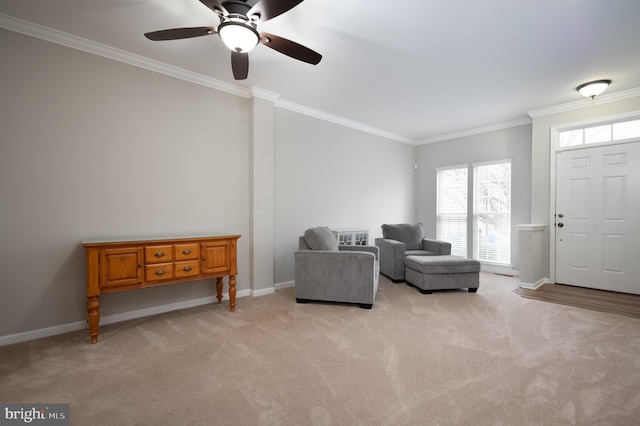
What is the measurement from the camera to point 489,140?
5.60m

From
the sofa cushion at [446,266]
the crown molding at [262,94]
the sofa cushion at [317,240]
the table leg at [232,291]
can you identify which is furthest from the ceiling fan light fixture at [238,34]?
the sofa cushion at [446,266]

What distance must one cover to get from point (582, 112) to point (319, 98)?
399cm

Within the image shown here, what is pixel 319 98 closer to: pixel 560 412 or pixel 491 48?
pixel 491 48

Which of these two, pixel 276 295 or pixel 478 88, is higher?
pixel 478 88

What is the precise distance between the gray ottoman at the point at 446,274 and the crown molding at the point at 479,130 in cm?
286

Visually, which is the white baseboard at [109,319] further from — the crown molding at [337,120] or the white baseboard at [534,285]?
the white baseboard at [534,285]

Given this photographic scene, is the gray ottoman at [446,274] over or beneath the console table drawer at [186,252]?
beneath

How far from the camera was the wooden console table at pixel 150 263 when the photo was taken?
2562mm

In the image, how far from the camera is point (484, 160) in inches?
222

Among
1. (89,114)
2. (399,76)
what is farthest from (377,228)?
(89,114)

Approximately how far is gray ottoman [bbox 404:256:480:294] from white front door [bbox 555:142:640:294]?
5.46ft

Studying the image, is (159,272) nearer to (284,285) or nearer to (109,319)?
(109,319)

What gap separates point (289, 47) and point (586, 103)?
4663 millimetres

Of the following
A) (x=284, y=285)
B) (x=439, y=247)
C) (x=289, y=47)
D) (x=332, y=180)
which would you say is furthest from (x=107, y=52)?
(x=439, y=247)
